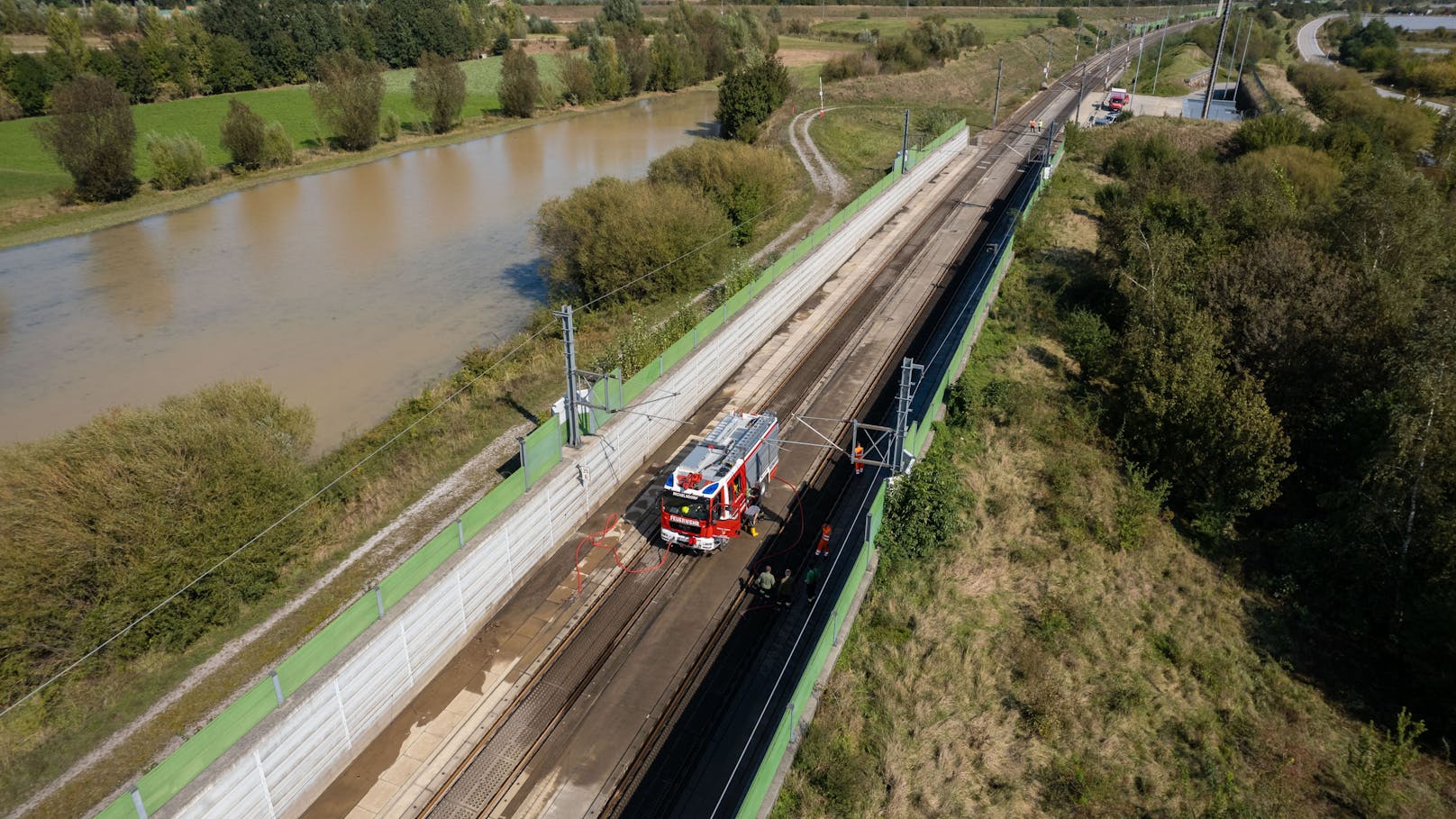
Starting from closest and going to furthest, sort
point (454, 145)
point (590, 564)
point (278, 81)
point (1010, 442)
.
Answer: point (590, 564)
point (1010, 442)
point (454, 145)
point (278, 81)

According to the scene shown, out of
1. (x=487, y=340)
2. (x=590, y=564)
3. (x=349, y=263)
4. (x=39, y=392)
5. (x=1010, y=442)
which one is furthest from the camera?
(x=349, y=263)

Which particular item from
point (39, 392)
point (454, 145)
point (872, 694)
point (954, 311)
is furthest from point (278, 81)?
point (872, 694)

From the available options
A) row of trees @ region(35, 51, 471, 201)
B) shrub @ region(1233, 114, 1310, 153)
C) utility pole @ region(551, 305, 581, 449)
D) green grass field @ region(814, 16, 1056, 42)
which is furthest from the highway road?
row of trees @ region(35, 51, 471, 201)

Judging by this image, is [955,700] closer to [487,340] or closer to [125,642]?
[125,642]

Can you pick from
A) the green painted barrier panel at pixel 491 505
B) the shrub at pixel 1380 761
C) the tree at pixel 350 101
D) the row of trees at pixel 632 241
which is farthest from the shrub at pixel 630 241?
the tree at pixel 350 101

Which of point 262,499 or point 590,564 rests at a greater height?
point 262,499

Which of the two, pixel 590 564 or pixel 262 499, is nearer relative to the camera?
pixel 262 499

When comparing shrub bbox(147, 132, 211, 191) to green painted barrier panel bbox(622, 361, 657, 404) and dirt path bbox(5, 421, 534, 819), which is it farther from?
green painted barrier panel bbox(622, 361, 657, 404)

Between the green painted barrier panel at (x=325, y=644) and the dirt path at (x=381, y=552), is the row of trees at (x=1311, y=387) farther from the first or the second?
the green painted barrier panel at (x=325, y=644)
